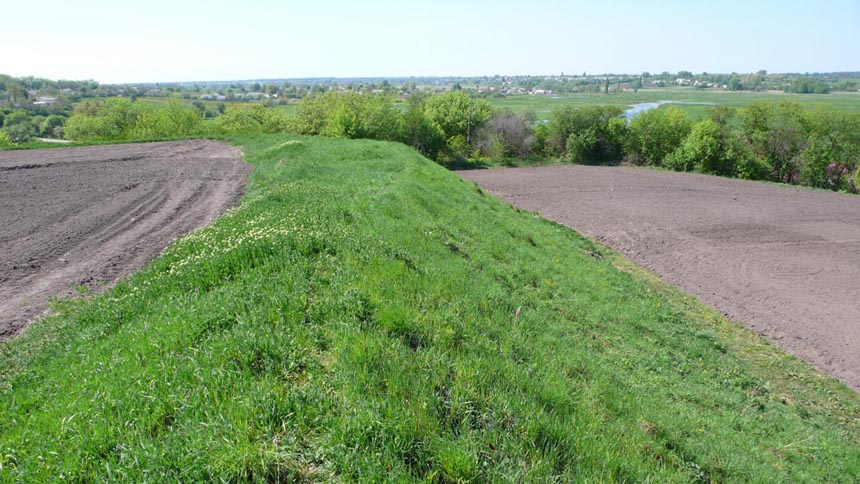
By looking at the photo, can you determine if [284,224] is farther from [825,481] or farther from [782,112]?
[782,112]

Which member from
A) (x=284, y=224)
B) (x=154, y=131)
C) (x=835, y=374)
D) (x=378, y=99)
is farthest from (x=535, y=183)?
(x=154, y=131)

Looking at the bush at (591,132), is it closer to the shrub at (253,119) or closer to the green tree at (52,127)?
the shrub at (253,119)

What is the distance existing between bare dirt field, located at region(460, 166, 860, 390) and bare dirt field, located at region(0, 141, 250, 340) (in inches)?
750

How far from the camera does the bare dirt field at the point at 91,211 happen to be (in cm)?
980

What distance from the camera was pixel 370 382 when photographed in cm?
443

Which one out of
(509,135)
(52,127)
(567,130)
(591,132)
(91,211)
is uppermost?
(52,127)

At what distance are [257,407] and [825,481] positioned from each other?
27.9 ft

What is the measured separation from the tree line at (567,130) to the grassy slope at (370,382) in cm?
3798

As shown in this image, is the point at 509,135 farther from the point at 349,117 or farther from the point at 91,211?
the point at 91,211

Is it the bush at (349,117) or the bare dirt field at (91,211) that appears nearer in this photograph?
the bare dirt field at (91,211)

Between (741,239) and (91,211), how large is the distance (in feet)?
101

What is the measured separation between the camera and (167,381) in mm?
4289

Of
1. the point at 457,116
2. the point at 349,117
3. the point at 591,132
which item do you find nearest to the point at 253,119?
the point at 349,117

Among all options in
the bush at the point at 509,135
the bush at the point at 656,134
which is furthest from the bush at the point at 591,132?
the bush at the point at 509,135
